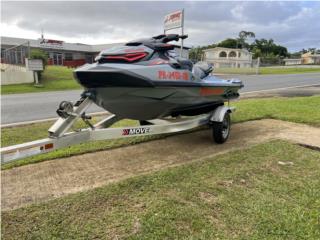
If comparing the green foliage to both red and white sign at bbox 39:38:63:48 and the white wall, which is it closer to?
red and white sign at bbox 39:38:63:48

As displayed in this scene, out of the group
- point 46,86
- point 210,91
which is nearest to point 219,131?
point 210,91

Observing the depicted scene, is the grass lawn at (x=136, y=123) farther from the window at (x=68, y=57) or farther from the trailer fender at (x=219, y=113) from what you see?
the window at (x=68, y=57)

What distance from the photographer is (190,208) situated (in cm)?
330

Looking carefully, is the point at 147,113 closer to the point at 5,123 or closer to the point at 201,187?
the point at 201,187

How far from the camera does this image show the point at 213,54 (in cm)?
7525

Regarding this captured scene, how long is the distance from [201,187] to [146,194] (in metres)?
0.64

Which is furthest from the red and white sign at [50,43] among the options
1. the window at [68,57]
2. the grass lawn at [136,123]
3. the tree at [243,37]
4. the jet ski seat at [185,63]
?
the tree at [243,37]

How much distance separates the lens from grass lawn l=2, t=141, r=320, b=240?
2.91m

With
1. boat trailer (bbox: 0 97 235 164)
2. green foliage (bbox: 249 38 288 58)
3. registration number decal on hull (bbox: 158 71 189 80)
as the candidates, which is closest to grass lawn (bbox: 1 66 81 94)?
boat trailer (bbox: 0 97 235 164)

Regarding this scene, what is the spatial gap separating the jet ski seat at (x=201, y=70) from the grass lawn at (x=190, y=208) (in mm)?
1615

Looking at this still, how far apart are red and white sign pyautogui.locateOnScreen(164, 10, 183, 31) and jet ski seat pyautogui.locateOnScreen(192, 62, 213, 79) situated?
7.29 meters

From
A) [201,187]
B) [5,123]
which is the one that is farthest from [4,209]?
[5,123]

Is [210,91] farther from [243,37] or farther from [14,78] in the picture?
[243,37]

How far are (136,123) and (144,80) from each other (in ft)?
10.4
